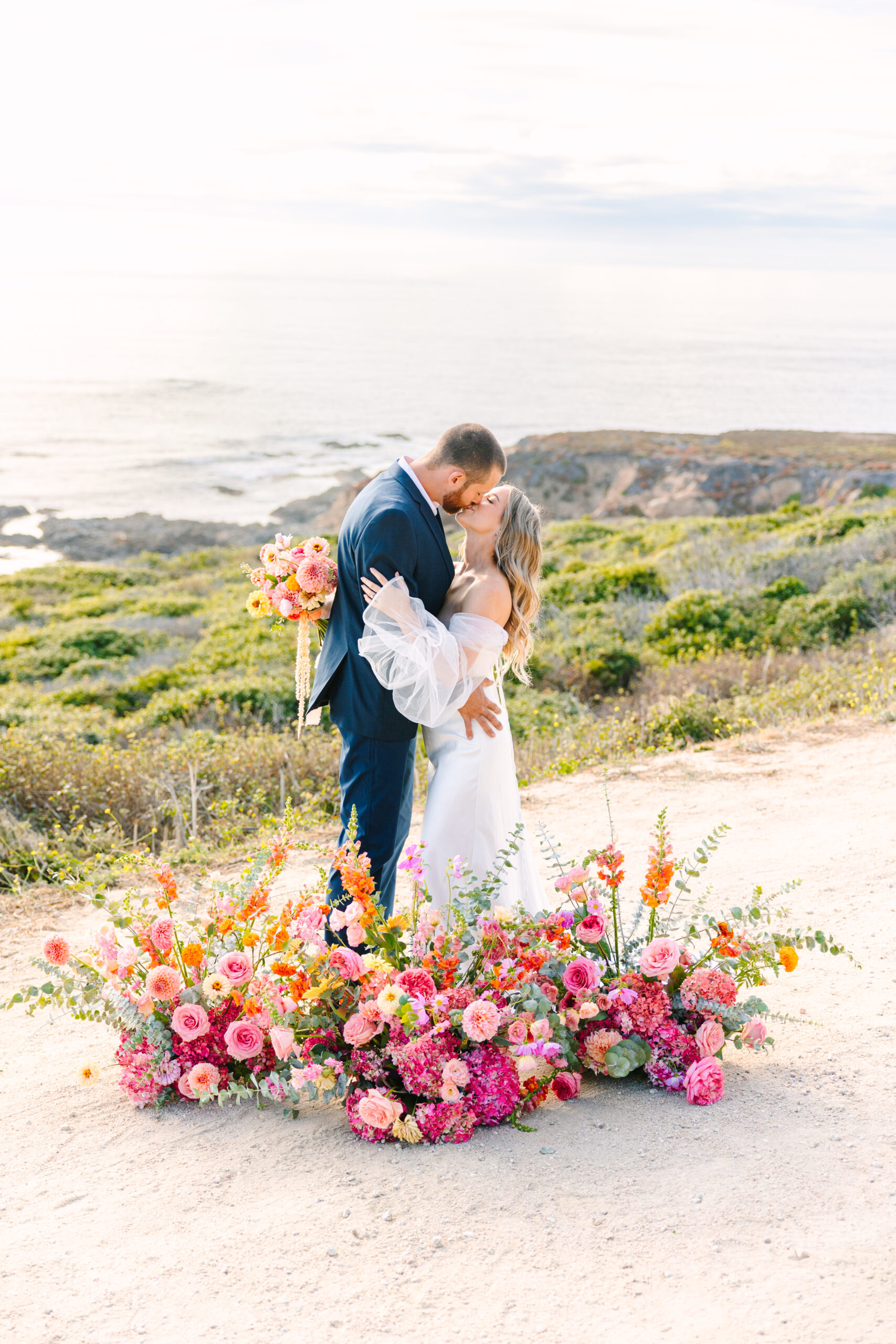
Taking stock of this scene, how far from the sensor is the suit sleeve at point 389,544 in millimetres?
4371

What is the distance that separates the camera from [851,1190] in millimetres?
3367

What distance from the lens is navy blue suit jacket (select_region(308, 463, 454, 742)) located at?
14.4ft

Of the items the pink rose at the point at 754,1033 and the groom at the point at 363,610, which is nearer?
the pink rose at the point at 754,1033

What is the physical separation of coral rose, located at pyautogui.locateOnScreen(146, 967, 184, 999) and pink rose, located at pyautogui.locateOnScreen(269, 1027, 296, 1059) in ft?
1.46

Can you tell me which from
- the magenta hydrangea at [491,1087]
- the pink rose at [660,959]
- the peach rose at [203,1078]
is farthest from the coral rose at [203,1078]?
the pink rose at [660,959]

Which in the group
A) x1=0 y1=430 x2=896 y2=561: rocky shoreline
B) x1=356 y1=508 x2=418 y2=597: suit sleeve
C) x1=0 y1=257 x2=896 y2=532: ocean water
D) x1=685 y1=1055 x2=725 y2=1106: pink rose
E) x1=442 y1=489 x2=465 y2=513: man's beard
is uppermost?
x1=0 y1=257 x2=896 y2=532: ocean water

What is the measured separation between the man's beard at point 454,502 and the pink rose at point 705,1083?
243 centimetres

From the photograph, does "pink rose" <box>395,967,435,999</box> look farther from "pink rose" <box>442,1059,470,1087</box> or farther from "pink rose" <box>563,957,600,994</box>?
"pink rose" <box>563,957,600,994</box>

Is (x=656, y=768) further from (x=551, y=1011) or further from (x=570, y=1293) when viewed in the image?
(x=570, y=1293)

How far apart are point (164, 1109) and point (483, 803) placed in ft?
5.98

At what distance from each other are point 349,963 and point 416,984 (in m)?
0.29

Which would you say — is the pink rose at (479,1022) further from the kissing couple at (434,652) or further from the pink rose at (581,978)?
the kissing couple at (434,652)

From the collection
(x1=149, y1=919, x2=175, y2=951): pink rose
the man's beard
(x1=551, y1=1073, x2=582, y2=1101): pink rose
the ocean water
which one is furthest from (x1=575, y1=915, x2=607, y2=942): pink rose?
the ocean water

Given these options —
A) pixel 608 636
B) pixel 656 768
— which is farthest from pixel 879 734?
pixel 608 636
